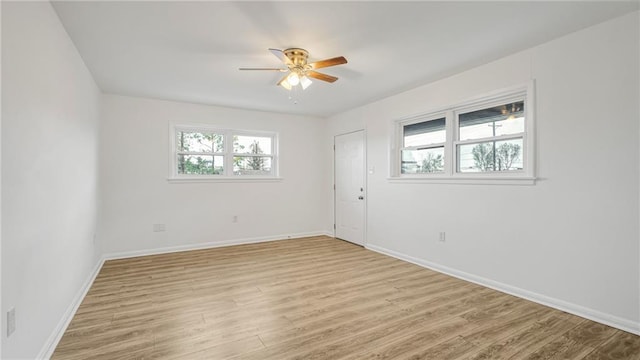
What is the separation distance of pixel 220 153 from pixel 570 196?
4.88m

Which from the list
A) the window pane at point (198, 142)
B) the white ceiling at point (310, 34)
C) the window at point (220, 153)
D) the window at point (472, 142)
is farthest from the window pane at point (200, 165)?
the window at point (472, 142)

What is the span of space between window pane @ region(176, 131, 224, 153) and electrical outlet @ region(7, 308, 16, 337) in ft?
12.2

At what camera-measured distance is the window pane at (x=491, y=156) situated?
10.2ft

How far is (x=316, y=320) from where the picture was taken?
8.11ft

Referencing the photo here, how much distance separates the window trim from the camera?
4840 mm

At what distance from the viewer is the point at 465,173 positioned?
362 cm

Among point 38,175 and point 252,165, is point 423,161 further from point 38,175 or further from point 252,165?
point 38,175

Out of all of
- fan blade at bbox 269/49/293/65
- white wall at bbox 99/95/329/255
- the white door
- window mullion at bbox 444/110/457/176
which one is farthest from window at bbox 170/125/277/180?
window mullion at bbox 444/110/457/176

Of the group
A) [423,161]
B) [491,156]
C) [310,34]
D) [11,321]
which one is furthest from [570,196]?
[11,321]

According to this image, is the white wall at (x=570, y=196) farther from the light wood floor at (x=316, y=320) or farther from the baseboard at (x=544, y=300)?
the light wood floor at (x=316, y=320)

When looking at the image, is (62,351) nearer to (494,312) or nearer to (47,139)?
(47,139)

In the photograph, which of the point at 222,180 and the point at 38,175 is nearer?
the point at 38,175

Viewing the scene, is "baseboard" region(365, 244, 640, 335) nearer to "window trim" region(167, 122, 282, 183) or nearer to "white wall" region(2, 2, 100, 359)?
"window trim" region(167, 122, 282, 183)

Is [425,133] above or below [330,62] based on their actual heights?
below
